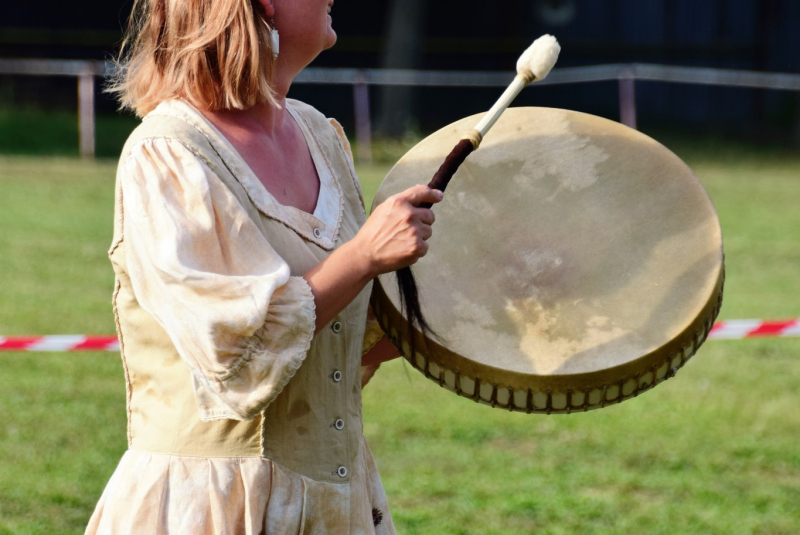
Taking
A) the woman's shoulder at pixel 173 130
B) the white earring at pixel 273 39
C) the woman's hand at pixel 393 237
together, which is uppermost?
the white earring at pixel 273 39

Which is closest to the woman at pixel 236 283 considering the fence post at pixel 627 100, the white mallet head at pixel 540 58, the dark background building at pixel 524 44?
the white mallet head at pixel 540 58

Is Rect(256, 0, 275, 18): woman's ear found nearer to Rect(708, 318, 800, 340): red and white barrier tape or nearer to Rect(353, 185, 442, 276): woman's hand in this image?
Rect(353, 185, 442, 276): woman's hand

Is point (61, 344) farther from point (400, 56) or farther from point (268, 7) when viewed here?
point (400, 56)

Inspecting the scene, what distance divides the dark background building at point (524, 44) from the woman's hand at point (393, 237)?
46.3ft

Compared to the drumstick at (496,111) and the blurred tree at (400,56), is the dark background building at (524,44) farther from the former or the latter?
the drumstick at (496,111)

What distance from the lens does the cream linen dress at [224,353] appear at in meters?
1.61

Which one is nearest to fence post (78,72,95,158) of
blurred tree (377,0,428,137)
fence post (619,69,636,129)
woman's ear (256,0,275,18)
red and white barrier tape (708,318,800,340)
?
blurred tree (377,0,428,137)

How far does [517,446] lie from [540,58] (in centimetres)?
291

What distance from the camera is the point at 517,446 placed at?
4547 millimetres

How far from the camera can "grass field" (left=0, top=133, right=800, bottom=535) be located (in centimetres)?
388

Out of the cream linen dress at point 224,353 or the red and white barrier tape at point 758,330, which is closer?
the cream linen dress at point 224,353

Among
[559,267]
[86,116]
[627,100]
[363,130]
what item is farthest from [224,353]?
[627,100]

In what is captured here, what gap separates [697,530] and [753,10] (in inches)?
580

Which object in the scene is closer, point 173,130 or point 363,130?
point 173,130
